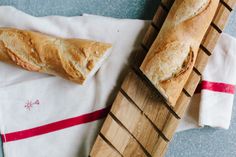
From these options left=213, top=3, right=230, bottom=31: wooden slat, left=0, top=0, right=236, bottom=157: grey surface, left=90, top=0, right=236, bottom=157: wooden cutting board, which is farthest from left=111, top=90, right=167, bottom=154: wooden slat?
left=213, top=3, right=230, bottom=31: wooden slat

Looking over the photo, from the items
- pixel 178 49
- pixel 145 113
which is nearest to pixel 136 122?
pixel 145 113

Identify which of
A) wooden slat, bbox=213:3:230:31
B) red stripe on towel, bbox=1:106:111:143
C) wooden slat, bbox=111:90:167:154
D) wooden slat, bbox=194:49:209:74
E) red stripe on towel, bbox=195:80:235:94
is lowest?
red stripe on towel, bbox=1:106:111:143

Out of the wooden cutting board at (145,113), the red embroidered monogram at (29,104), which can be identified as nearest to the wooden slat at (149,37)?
the wooden cutting board at (145,113)

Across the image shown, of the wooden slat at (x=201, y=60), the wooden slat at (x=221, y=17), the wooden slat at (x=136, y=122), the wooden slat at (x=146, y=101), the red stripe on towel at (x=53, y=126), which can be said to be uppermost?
the wooden slat at (x=221, y=17)

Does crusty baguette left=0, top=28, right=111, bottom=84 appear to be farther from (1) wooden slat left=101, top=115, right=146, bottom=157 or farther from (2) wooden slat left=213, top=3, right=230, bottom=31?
(2) wooden slat left=213, top=3, right=230, bottom=31

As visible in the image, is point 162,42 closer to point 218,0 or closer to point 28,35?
point 218,0

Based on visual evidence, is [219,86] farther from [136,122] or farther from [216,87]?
[136,122]

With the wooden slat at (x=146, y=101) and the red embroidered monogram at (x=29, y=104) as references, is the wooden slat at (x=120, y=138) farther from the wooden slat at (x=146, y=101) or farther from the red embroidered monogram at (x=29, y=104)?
the red embroidered monogram at (x=29, y=104)
